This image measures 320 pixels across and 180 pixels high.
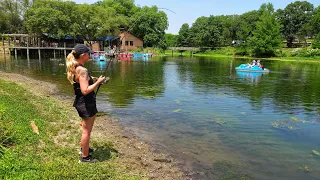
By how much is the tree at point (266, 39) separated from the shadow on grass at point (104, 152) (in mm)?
71671

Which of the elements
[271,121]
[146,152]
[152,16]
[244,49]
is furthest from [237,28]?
[146,152]

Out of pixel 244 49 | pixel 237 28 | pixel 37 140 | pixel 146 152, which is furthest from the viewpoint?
pixel 237 28

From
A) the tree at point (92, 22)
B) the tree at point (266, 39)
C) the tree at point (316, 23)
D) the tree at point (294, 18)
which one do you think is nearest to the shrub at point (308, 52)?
the tree at point (266, 39)

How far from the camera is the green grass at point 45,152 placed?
5.21m

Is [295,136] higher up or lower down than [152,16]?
lower down

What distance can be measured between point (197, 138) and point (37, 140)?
5.35m

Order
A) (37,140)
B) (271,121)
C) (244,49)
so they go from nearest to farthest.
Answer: (37,140), (271,121), (244,49)

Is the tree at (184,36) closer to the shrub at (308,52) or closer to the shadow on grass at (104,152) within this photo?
the shrub at (308,52)

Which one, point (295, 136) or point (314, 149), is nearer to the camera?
point (314, 149)

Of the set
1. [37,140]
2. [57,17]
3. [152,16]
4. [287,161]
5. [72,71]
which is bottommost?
[287,161]

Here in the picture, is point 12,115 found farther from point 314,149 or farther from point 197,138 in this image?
point 314,149

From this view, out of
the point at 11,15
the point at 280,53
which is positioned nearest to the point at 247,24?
the point at 280,53

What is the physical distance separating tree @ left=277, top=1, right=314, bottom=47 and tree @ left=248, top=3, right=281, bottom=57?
38.0ft

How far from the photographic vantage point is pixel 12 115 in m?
8.25
